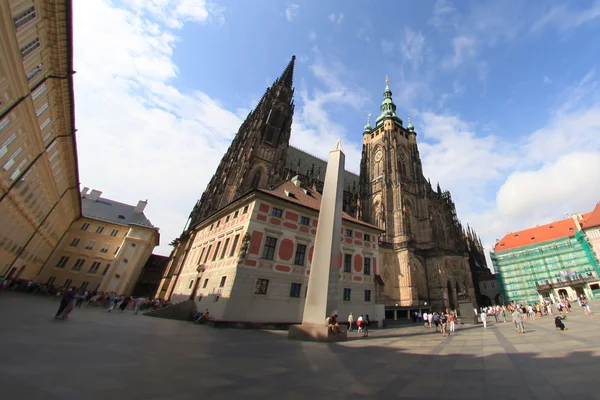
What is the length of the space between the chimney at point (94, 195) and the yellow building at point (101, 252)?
1182mm

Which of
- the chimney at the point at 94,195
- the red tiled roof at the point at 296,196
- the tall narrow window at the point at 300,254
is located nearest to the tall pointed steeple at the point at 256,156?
the red tiled roof at the point at 296,196

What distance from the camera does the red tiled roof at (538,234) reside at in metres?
44.6

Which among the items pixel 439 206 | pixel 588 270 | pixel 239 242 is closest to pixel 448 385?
pixel 239 242

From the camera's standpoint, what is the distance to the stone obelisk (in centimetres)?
1055

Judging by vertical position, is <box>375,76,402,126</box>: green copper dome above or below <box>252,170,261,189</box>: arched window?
above

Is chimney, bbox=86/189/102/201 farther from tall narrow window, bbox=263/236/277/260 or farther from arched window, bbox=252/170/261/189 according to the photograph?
tall narrow window, bbox=263/236/277/260

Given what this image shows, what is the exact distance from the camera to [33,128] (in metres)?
16.4

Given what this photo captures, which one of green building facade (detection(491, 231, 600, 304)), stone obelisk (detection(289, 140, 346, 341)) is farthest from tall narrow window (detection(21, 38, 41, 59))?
green building facade (detection(491, 231, 600, 304))

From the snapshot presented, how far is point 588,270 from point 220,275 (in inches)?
2137

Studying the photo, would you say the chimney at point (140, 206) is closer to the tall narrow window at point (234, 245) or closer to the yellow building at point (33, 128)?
the yellow building at point (33, 128)

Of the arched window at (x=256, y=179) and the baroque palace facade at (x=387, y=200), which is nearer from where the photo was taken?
the baroque palace facade at (x=387, y=200)

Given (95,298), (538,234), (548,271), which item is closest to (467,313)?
(548,271)

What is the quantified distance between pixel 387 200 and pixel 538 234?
1267 inches

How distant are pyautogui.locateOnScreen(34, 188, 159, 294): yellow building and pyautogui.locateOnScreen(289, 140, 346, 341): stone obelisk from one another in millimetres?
33078
